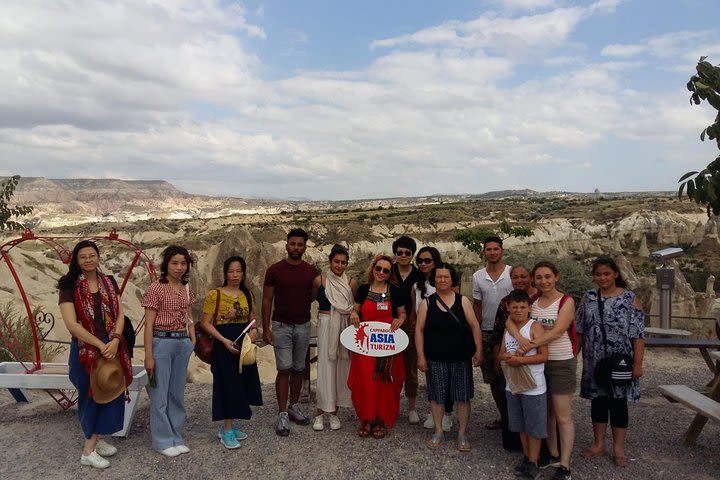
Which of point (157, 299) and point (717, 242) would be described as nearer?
point (157, 299)

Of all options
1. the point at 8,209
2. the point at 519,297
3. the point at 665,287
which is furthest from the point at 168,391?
the point at 665,287

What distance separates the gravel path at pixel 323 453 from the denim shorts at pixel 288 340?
2.27ft

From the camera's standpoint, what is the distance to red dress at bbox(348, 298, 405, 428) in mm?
4832

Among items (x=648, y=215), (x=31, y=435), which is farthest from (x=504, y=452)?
(x=648, y=215)

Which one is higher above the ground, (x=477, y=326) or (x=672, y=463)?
(x=477, y=326)

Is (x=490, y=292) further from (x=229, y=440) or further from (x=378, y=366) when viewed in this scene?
(x=229, y=440)

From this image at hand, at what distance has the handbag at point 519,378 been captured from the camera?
402 cm

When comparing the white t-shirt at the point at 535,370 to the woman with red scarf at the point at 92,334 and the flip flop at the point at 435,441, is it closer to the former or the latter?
the flip flop at the point at 435,441

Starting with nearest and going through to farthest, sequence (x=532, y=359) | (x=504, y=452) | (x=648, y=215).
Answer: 1. (x=532, y=359)
2. (x=504, y=452)
3. (x=648, y=215)

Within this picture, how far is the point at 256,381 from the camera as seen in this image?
4.91m

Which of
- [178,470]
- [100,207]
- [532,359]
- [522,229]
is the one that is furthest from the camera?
[100,207]

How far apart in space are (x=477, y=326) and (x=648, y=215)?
5278cm

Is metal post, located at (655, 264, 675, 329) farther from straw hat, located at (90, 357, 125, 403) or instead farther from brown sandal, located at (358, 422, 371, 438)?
straw hat, located at (90, 357, 125, 403)

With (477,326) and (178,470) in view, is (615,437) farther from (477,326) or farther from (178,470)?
(178,470)
